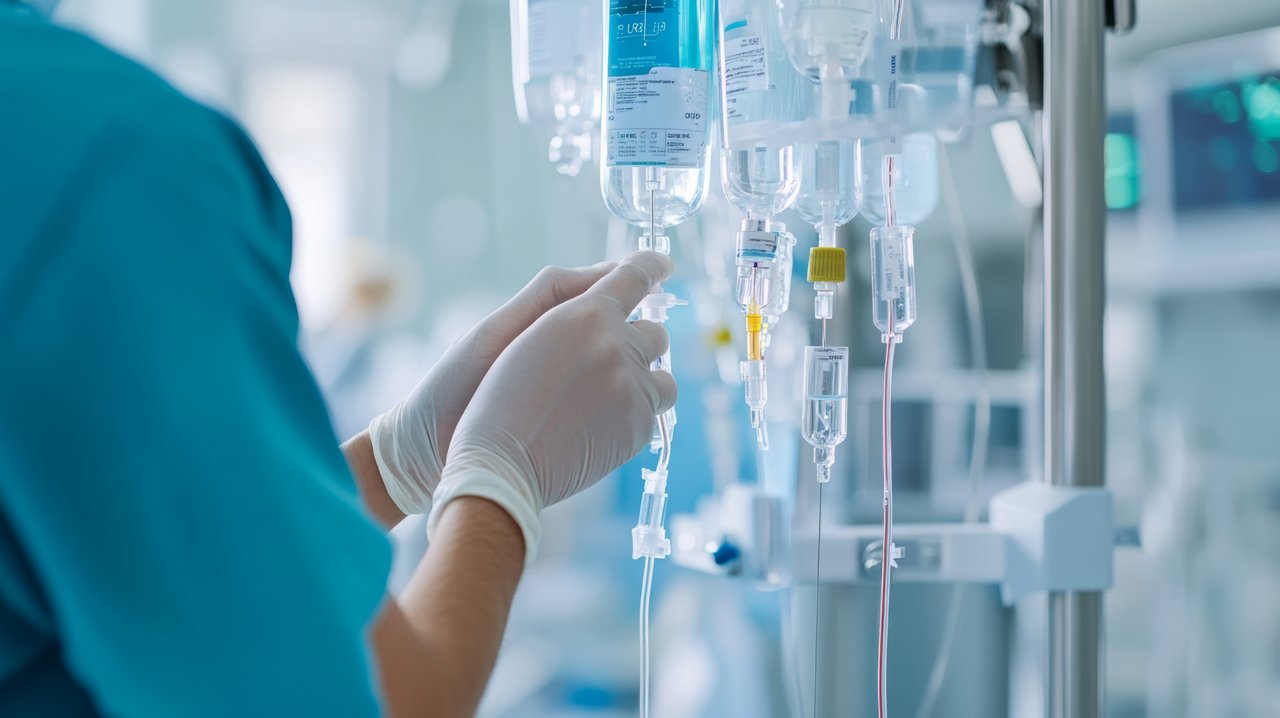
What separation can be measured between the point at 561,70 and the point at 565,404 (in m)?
0.51

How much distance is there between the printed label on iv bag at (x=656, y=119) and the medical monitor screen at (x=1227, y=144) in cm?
293

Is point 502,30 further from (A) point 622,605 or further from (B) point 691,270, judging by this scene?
(B) point 691,270

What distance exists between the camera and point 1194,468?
2930 millimetres

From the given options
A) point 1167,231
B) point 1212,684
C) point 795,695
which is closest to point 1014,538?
point 795,695

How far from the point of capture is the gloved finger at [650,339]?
954 millimetres

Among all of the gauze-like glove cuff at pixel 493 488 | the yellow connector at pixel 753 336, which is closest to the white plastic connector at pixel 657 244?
the yellow connector at pixel 753 336

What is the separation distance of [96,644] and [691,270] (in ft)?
5.40

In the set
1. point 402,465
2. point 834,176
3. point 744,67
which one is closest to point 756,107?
point 744,67

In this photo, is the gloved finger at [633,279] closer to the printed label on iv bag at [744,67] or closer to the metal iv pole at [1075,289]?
the printed label on iv bag at [744,67]

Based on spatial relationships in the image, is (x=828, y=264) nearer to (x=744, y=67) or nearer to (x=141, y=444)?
(x=744, y=67)

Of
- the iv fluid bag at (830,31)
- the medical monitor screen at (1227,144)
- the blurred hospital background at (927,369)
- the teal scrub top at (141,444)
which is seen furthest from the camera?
the medical monitor screen at (1227,144)

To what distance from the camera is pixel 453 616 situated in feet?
2.27

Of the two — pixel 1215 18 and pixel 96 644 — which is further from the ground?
pixel 1215 18

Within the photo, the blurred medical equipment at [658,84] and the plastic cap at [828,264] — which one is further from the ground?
the blurred medical equipment at [658,84]
